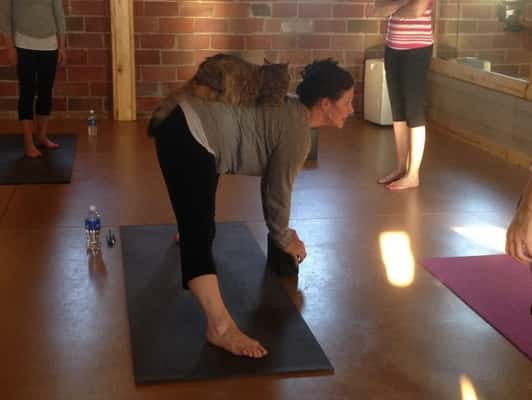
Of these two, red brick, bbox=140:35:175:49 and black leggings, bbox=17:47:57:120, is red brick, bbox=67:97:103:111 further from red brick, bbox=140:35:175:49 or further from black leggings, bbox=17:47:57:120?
black leggings, bbox=17:47:57:120

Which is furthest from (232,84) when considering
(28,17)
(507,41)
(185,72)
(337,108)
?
(185,72)

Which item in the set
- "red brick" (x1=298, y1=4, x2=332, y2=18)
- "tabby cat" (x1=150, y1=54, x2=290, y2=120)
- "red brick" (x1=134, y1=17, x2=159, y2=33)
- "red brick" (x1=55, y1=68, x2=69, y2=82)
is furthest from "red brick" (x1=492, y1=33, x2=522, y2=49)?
"red brick" (x1=55, y1=68, x2=69, y2=82)

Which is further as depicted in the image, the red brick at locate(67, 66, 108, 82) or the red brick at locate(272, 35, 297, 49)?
the red brick at locate(272, 35, 297, 49)

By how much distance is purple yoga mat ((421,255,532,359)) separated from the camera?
115 inches

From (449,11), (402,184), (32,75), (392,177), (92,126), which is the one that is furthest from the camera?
(449,11)

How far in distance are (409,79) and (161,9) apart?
9.44 feet

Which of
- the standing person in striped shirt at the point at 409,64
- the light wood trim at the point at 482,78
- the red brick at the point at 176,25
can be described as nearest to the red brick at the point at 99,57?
the red brick at the point at 176,25

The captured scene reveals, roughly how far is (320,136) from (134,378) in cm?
419

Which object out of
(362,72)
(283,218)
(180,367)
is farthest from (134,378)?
(362,72)

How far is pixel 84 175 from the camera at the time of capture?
16.5ft

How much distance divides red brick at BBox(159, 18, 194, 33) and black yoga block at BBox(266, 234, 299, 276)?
12.5 ft

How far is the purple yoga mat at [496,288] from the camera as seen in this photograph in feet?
9.61

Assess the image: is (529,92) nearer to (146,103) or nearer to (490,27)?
(490,27)

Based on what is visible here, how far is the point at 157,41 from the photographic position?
269 inches
